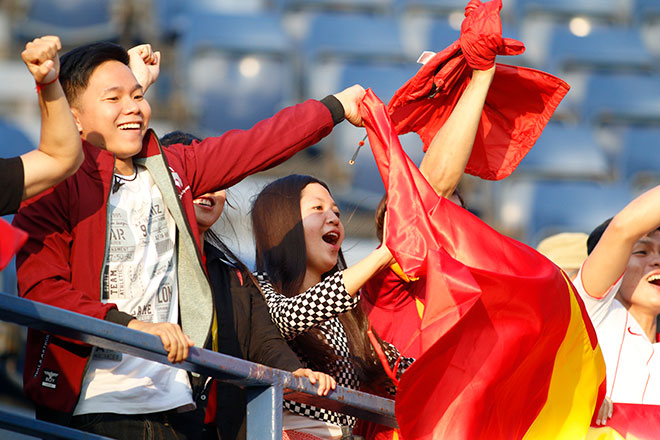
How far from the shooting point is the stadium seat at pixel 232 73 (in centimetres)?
812

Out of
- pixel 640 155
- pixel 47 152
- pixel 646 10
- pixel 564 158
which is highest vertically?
pixel 646 10

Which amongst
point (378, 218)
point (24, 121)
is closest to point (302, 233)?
point (378, 218)

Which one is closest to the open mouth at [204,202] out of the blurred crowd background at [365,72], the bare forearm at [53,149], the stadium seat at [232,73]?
the bare forearm at [53,149]

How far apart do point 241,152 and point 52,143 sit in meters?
0.58

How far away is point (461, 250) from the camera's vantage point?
2154mm

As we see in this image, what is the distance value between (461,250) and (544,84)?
67cm

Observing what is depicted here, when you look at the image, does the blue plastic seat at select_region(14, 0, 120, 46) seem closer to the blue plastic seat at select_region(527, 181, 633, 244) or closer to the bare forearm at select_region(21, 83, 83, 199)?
the blue plastic seat at select_region(527, 181, 633, 244)

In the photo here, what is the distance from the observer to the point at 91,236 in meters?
1.96

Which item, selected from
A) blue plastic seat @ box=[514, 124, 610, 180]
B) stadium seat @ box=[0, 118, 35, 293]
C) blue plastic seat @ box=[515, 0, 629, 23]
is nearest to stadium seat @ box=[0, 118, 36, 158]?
stadium seat @ box=[0, 118, 35, 293]

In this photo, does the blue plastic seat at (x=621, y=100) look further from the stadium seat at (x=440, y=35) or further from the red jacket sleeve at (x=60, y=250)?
the red jacket sleeve at (x=60, y=250)

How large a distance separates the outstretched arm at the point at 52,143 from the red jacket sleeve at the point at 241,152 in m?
0.49

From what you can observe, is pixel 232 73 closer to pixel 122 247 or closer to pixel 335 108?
pixel 335 108

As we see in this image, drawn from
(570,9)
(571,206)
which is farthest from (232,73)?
(570,9)

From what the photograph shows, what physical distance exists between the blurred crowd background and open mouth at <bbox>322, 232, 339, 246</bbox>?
4.14 meters
